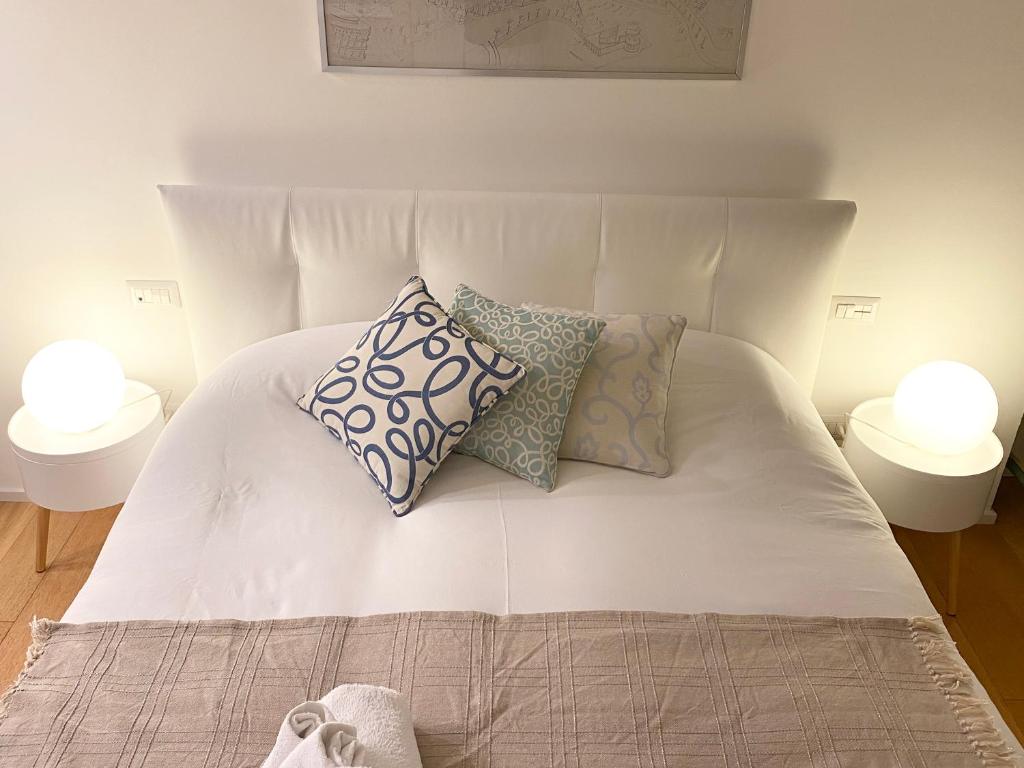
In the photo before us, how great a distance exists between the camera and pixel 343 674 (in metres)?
1.32

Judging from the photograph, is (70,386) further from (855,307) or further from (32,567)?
(855,307)

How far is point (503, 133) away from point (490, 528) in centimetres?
116

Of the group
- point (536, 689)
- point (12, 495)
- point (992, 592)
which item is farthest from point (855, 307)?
point (12, 495)

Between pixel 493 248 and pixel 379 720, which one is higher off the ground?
pixel 493 248

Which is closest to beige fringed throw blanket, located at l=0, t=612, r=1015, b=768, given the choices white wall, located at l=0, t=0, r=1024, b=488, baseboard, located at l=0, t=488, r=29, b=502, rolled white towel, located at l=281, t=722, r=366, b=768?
rolled white towel, located at l=281, t=722, r=366, b=768

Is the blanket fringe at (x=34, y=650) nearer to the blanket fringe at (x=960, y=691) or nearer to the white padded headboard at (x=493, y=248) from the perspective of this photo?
the white padded headboard at (x=493, y=248)

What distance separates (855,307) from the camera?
2490 millimetres

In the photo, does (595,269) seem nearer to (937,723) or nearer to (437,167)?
(437,167)

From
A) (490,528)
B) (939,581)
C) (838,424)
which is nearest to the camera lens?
(490,528)

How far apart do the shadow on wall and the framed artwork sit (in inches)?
7.2

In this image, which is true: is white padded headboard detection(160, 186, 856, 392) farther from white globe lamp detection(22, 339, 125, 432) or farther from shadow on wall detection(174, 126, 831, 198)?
white globe lamp detection(22, 339, 125, 432)

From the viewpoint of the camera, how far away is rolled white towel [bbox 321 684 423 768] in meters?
1.12

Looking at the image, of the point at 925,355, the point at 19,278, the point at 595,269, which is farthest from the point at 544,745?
the point at 19,278

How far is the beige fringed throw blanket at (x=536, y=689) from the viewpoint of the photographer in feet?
3.96
